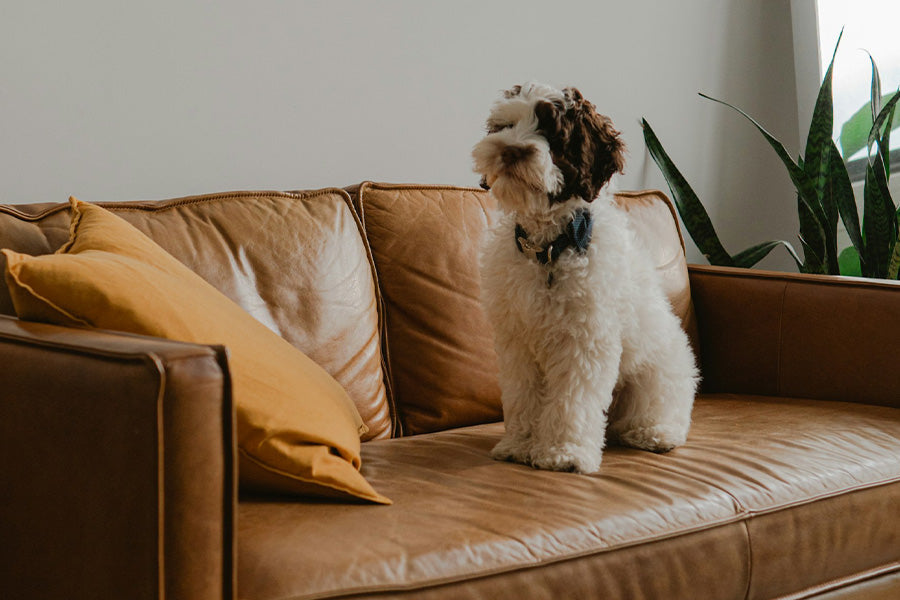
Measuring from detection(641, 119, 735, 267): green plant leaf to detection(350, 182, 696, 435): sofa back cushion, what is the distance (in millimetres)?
1122

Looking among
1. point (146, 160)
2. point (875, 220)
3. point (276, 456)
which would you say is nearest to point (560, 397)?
point (276, 456)

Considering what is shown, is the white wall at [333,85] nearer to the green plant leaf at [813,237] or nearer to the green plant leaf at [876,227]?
the green plant leaf at [813,237]

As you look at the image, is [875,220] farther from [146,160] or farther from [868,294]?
[146,160]

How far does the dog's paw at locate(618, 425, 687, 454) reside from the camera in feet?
→ 6.15

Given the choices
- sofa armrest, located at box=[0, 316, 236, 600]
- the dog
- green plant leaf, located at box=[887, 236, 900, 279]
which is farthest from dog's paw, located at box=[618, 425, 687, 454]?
green plant leaf, located at box=[887, 236, 900, 279]

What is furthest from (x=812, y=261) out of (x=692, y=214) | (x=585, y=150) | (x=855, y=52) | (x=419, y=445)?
(x=419, y=445)

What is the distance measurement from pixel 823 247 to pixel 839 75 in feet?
3.70

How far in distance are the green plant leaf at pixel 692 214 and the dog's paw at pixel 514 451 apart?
1587 millimetres

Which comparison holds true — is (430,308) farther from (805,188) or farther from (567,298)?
(805,188)

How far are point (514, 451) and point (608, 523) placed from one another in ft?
1.31

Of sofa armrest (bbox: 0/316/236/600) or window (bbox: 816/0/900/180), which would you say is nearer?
sofa armrest (bbox: 0/316/236/600)

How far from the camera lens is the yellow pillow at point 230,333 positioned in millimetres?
1270

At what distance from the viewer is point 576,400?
1.77 meters

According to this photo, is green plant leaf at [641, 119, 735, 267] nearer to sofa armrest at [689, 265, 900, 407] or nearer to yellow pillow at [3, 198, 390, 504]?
sofa armrest at [689, 265, 900, 407]
